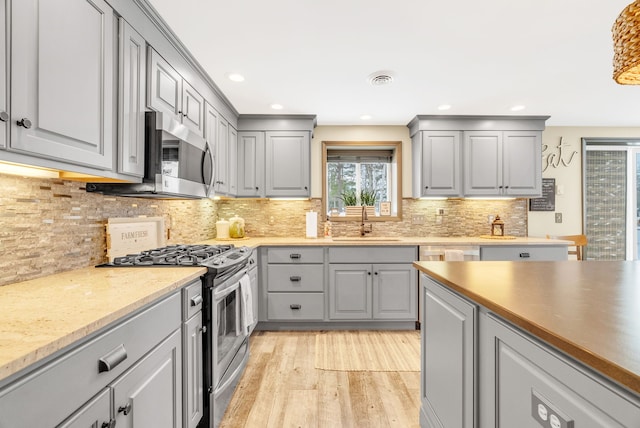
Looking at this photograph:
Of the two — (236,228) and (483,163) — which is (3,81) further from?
(483,163)

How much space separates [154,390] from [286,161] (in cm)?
262

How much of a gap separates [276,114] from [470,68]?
1.97m

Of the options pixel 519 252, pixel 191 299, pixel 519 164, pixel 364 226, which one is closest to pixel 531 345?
pixel 191 299

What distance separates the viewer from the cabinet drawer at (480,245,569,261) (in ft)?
10.2

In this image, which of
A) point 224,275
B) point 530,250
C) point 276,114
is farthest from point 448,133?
point 224,275

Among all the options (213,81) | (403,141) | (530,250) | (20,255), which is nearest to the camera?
(20,255)

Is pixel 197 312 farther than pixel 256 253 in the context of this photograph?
No

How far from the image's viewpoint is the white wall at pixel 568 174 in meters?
3.80

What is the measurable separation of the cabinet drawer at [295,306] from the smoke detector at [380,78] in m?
2.09

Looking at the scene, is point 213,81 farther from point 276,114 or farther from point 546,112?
point 546,112

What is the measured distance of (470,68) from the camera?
232 cm

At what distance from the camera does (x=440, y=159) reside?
3.43 metres

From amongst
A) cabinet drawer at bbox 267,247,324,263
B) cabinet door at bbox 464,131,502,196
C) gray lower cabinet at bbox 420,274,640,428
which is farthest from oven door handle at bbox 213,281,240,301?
cabinet door at bbox 464,131,502,196

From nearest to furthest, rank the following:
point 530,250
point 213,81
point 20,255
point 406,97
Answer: point 20,255 → point 213,81 → point 406,97 → point 530,250
